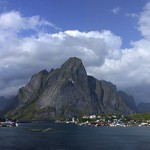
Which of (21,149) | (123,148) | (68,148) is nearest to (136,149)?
(123,148)

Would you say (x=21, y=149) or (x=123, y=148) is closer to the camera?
(x=21, y=149)

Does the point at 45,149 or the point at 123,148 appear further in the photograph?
the point at 123,148

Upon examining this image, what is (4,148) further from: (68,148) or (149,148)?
(149,148)

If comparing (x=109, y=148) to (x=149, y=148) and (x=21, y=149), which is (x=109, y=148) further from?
(x=21, y=149)

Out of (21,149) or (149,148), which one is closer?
(21,149)

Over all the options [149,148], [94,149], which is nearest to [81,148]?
[94,149]

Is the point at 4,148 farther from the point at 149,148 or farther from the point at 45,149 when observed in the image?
the point at 149,148

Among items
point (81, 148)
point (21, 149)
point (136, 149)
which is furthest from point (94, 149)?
point (21, 149)
